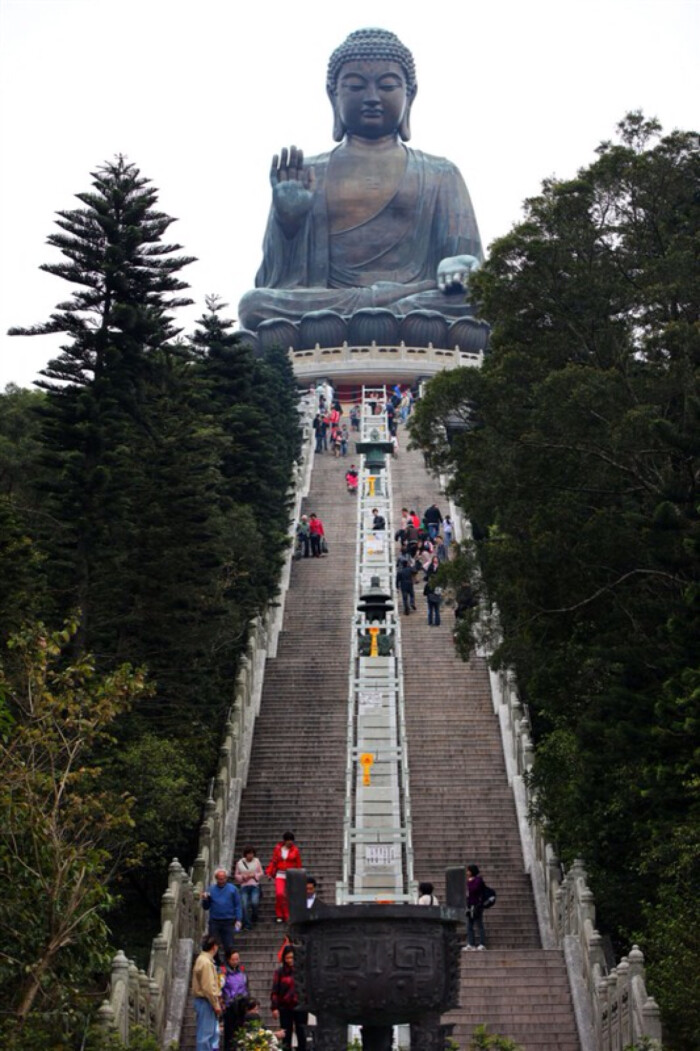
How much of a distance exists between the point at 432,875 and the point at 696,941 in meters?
4.81

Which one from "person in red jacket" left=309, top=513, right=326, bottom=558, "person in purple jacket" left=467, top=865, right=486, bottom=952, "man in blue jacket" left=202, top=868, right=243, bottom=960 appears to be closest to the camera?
"man in blue jacket" left=202, top=868, right=243, bottom=960

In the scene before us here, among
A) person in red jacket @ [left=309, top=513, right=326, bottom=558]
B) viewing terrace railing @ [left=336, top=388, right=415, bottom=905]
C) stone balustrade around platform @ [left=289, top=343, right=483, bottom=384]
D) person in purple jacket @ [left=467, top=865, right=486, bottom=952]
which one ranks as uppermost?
stone balustrade around platform @ [left=289, top=343, right=483, bottom=384]

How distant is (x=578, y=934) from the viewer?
47.2 ft

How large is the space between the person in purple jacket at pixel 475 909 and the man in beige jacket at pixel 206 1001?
159 inches

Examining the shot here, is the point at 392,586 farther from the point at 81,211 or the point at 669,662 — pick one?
the point at 669,662

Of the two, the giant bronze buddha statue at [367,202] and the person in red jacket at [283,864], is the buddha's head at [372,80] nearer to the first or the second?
the giant bronze buddha statue at [367,202]

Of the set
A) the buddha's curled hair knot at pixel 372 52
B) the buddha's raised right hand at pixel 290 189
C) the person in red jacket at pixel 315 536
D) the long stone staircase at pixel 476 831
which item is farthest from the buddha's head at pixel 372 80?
the long stone staircase at pixel 476 831

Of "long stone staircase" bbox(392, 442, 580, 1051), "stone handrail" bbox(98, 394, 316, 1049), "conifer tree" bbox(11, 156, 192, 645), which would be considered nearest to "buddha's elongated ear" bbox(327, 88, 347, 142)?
"stone handrail" bbox(98, 394, 316, 1049)

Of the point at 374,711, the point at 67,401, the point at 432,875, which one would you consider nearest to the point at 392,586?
the point at 374,711

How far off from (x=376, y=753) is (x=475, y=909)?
3691 millimetres

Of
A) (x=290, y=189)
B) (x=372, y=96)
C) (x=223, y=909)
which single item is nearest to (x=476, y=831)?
(x=223, y=909)

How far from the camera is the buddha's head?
54.7 m

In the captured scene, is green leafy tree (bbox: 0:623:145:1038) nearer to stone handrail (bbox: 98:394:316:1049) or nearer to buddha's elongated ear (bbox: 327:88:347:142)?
stone handrail (bbox: 98:394:316:1049)

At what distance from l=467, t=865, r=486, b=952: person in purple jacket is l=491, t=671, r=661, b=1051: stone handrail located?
70 cm
